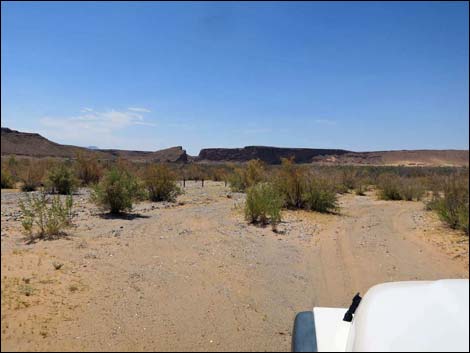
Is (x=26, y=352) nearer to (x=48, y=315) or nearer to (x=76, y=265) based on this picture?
(x=48, y=315)

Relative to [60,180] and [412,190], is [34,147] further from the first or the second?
[412,190]

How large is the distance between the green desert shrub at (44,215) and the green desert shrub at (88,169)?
0.50m

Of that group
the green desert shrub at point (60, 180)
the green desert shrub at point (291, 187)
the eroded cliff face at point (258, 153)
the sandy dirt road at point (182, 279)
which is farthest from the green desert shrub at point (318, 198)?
the eroded cliff face at point (258, 153)

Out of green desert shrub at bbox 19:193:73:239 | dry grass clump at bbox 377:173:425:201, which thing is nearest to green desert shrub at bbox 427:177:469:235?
dry grass clump at bbox 377:173:425:201

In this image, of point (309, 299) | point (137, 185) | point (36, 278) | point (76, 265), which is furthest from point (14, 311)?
point (137, 185)

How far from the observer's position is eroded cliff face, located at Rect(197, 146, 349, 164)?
53.5 meters

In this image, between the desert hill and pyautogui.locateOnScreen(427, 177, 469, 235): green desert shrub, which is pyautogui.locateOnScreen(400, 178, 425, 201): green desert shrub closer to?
pyautogui.locateOnScreen(427, 177, 469, 235): green desert shrub

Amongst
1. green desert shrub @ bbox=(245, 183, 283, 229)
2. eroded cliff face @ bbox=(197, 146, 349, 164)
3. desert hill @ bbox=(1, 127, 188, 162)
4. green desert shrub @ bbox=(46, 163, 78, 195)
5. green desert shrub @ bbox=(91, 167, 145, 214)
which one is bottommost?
green desert shrub @ bbox=(245, 183, 283, 229)

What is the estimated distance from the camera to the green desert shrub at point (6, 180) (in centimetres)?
182

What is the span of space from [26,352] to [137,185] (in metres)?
7.29

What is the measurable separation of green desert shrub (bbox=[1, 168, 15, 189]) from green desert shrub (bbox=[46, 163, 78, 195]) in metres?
0.57

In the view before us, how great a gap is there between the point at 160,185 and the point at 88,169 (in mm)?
8837

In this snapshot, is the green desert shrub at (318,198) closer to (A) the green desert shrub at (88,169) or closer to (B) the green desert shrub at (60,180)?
(A) the green desert shrub at (88,169)

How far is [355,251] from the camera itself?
668 cm
